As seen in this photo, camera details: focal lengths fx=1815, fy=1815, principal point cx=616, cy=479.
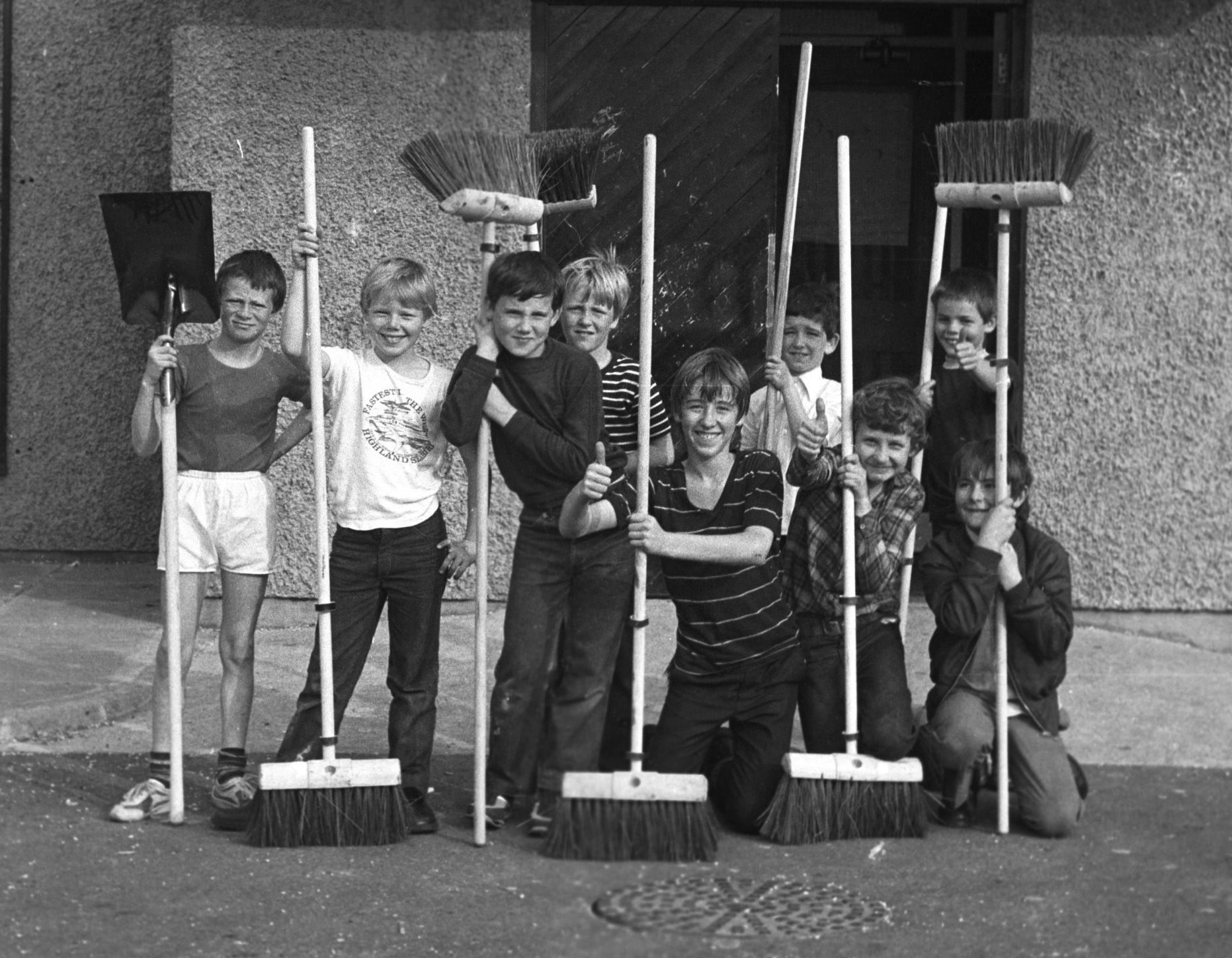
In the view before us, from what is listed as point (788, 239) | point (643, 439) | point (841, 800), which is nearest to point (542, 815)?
point (841, 800)

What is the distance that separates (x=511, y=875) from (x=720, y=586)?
3.13 feet

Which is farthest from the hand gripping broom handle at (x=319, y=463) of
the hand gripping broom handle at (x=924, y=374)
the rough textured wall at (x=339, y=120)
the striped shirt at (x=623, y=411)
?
the rough textured wall at (x=339, y=120)

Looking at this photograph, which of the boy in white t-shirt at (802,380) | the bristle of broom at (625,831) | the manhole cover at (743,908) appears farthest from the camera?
the boy in white t-shirt at (802,380)

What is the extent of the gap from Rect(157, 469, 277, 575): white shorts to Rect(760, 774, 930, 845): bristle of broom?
1609 millimetres

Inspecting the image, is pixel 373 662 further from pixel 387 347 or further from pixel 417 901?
pixel 417 901

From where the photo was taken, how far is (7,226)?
8.52m

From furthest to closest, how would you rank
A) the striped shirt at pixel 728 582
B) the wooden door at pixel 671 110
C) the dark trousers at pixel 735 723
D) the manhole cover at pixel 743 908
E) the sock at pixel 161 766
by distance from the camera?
the wooden door at pixel 671 110 < the sock at pixel 161 766 < the dark trousers at pixel 735 723 < the striped shirt at pixel 728 582 < the manhole cover at pixel 743 908

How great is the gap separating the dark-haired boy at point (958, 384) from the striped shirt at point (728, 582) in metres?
0.70

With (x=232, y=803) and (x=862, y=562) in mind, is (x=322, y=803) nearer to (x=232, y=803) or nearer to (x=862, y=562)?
(x=232, y=803)

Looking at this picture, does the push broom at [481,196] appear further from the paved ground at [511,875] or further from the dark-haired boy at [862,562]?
the dark-haired boy at [862,562]

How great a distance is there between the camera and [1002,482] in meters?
4.91

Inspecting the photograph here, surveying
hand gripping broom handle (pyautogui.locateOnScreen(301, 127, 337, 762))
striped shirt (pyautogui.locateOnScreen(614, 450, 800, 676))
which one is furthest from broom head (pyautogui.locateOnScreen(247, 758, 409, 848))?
striped shirt (pyautogui.locateOnScreen(614, 450, 800, 676))

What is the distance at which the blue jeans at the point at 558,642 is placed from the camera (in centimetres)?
480

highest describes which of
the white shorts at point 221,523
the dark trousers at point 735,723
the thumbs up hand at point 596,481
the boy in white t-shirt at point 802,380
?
the boy in white t-shirt at point 802,380
